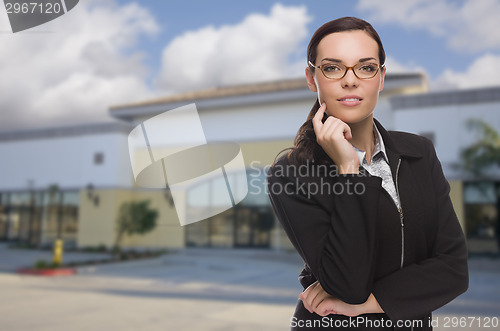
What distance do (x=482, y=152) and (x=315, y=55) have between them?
15.6m

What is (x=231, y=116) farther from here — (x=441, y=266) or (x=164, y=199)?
(x=441, y=266)

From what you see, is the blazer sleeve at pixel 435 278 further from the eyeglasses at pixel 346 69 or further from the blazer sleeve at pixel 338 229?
the eyeglasses at pixel 346 69

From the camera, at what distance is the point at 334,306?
1.37 m

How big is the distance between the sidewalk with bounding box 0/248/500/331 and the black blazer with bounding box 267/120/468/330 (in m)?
5.33

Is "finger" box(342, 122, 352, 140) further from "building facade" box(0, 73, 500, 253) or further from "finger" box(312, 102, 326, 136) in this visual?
"building facade" box(0, 73, 500, 253)

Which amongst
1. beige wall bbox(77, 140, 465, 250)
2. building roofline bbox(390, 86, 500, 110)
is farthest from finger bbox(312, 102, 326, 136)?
beige wall bbox(77, 140, 465, 250)

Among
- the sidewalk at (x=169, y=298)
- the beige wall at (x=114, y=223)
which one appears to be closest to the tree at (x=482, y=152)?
the sidewalk at (x=169, y=298)

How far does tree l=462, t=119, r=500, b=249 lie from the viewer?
14.7m

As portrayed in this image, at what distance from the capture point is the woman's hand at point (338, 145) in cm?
128

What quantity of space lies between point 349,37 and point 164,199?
70.5 feet

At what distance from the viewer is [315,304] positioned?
1388 mm

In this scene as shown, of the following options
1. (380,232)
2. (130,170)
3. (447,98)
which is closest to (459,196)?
(447,98)

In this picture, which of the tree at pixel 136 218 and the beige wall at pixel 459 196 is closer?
the beige wall at pixel 459 196

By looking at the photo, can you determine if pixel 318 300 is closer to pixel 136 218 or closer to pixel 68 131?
pixel 136 218
